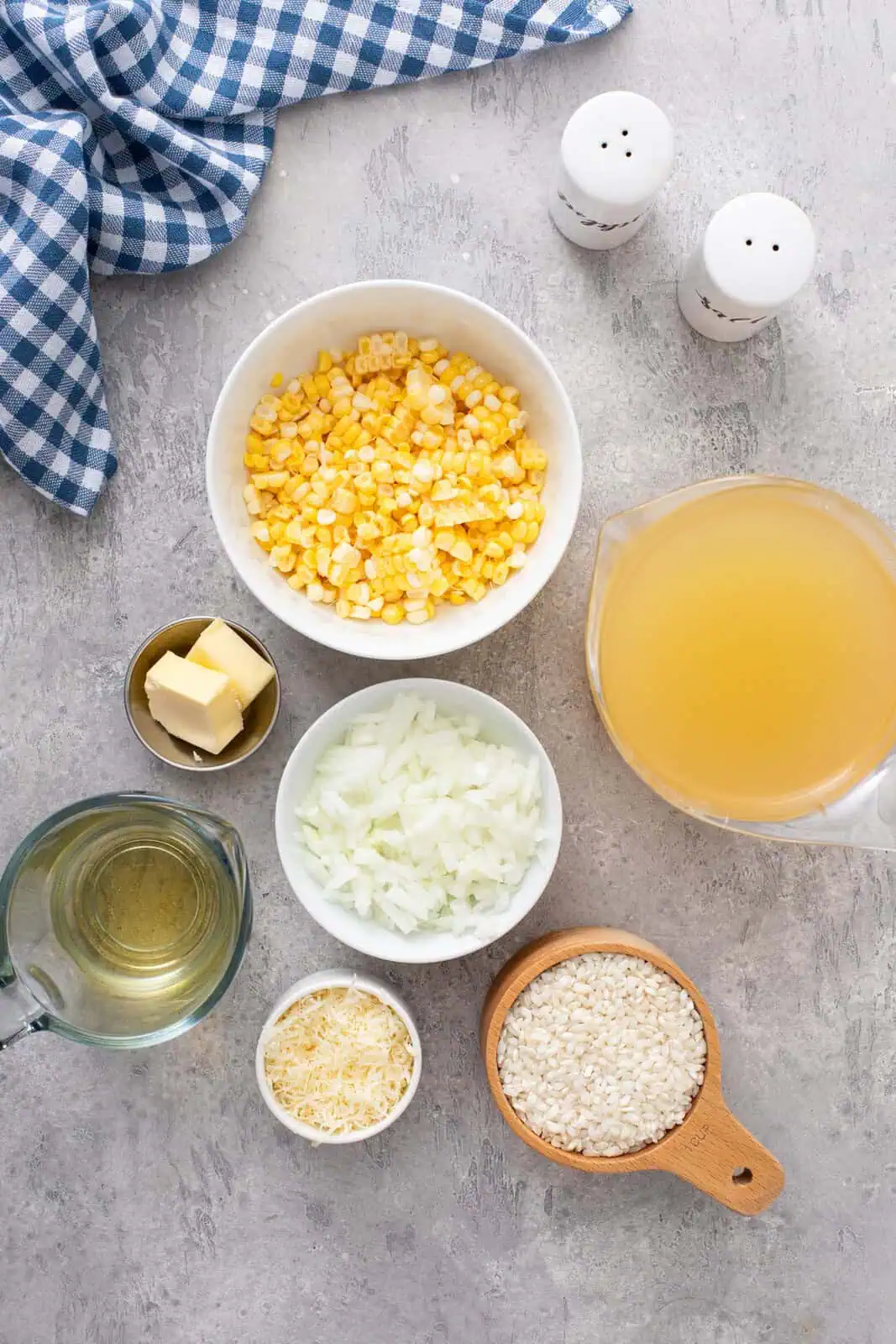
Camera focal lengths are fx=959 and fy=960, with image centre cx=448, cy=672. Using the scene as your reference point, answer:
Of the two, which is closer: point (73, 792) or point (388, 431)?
point (388, 431)

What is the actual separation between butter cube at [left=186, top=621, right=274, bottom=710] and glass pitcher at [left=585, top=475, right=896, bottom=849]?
471 mm

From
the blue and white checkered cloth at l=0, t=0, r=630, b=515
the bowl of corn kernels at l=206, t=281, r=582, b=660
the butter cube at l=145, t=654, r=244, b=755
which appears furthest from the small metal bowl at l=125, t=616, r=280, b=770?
the blue and white checkered cloth at l=0, t=0, r=630, b=515


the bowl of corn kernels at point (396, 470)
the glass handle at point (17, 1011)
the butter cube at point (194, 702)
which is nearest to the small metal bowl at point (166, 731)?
the butter cube at point (194, 702)

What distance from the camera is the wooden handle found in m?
1.38

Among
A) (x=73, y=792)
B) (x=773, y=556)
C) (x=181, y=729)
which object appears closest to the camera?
(x=773, y=556)

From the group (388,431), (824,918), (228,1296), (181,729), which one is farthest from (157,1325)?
(388,431)

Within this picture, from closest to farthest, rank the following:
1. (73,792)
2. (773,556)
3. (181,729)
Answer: (773,556)
(181,729)
(73,792)

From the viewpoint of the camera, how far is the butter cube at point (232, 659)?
4.44ft

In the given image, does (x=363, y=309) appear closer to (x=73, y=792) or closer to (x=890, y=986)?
(x=73, y=792)

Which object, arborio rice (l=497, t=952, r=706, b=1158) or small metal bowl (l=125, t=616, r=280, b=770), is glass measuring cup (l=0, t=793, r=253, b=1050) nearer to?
small metal bowl (l=125, t=616, r=280, b=770)

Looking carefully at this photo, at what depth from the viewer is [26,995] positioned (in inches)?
49.3

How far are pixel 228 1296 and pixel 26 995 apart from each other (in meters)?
0.67

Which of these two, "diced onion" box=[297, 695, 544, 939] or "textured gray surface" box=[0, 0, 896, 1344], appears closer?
"diced onion" box=[297, 695, 544, 939]

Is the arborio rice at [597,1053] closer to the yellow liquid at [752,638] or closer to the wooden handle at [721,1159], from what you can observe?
the wooden handle at [721,1159]
